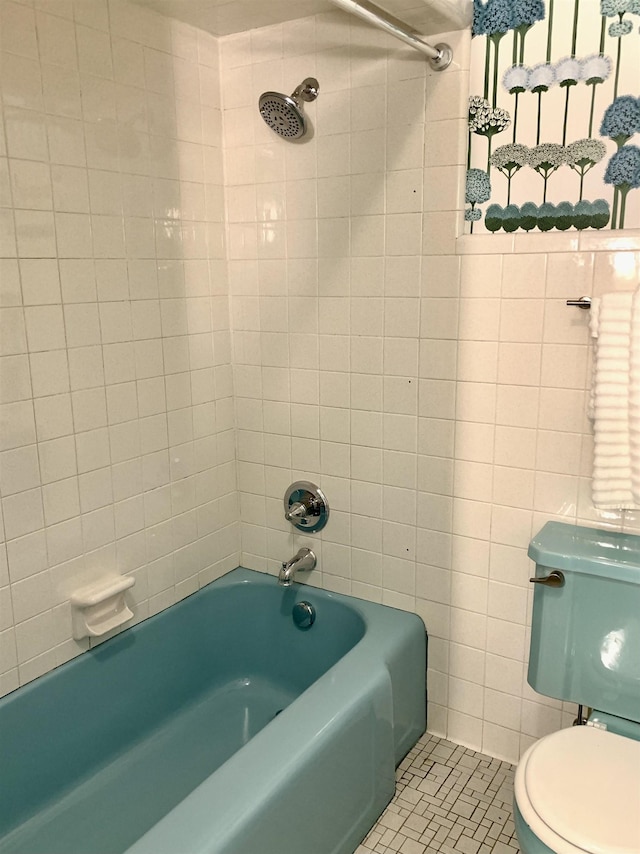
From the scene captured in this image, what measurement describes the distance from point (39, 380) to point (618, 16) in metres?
1.62

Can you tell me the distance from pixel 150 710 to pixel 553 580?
1258 millimetres

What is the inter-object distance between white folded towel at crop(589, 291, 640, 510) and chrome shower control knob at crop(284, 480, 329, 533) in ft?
2.89

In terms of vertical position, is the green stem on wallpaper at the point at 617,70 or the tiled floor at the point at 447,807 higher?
the green stem on wallpaper at the point at 617,70

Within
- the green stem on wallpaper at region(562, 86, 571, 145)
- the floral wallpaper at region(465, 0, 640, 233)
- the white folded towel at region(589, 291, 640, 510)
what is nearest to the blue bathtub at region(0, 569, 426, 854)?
the white folded towel at region(589, 291, 640, 510)

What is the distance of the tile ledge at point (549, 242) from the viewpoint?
1678 mm

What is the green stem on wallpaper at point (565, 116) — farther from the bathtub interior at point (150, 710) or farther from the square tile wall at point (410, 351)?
the bathtub interior at point (150, 710)

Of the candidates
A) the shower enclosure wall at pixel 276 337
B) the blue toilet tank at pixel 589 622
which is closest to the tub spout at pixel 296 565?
the shower enclosure wall at pixel 276 337

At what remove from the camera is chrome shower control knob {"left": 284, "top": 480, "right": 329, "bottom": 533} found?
7.47 feet

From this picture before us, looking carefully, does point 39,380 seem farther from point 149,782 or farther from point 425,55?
point 425,55

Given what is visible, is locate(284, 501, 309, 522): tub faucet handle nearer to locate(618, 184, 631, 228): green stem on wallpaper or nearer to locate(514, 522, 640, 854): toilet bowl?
locate(514, 522, 640, 854): toilet bowl

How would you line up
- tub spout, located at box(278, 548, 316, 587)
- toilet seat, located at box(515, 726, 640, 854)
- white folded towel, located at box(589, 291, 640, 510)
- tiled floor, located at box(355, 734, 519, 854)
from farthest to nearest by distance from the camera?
1. tub spout, located at box(278, 548, 316, 587)
2. tiled floor, located at box(355, 734, 519, 854)
3. white folded towel, located at box(589, 291, 640, 510)
4. toilet seat, located at box(515, 726, 640, 854)

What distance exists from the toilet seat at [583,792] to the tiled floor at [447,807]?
420 mm

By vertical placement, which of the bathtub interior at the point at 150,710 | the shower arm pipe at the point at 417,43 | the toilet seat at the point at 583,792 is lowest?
the bathtub interior at the point at 150,710

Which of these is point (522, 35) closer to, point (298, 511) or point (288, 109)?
point (288, 109)
